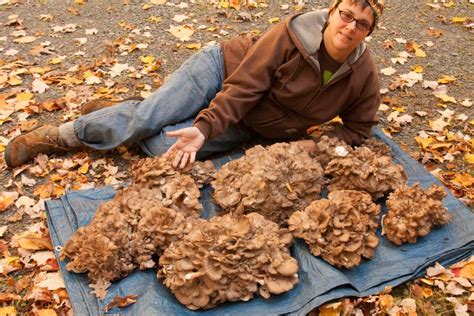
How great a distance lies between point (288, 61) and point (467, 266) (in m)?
2.18

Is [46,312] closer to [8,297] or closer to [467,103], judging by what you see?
[8,297]

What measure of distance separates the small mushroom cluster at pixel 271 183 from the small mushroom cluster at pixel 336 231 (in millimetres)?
260

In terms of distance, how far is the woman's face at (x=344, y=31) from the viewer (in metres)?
3.83

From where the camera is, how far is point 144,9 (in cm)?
808

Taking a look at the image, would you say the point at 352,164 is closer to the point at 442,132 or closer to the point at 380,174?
the point at 380,174

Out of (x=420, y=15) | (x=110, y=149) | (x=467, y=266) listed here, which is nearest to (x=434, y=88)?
(x=420, y=15)

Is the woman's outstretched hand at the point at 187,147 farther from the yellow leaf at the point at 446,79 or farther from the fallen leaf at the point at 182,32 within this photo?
the yellow leaf at the point at 446,79

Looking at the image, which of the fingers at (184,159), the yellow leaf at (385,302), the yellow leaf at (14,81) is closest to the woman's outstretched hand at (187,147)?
the fingers at (184,159)

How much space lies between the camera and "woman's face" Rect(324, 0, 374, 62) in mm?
3826

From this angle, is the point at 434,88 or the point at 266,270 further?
the point at 434,88

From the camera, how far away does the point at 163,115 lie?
4.73 metres

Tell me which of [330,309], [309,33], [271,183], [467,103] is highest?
[309,33]

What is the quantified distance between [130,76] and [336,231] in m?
3.76

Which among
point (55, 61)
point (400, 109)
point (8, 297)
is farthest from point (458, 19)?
point (8, 297)
